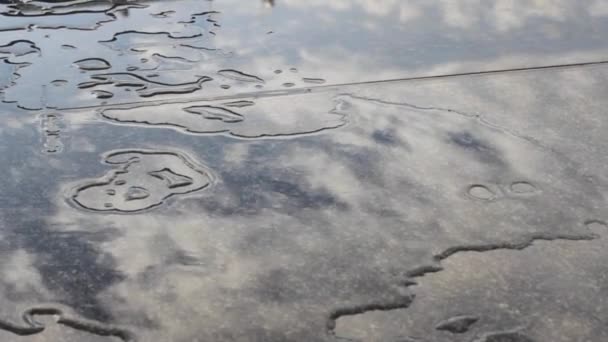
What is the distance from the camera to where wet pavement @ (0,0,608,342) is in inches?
61.7

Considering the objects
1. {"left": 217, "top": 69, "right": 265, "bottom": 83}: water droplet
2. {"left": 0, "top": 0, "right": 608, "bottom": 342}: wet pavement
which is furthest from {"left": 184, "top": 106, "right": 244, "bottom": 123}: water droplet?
{"left": 217, "top": 69, "right": 265, "bottom": 83}: water droplet

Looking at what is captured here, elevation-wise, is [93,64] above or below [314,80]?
above

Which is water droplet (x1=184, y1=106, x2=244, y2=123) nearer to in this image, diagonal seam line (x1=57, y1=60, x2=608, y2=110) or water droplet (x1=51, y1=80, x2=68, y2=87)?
diagonal seam line (x1=57, y1=60, x2=608, y2=110)

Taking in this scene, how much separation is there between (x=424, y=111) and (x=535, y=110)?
0.33 meters

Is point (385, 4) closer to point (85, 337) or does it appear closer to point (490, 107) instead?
point (490, 107)

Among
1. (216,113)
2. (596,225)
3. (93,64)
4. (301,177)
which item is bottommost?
(596,225)

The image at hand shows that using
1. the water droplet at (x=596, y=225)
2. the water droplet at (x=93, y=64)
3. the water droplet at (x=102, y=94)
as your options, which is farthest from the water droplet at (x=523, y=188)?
the water droplet at (x=93, y=64)

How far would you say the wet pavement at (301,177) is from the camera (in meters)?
1.57

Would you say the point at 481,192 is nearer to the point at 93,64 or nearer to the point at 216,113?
the point at 216,113

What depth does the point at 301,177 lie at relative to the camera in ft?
6.72

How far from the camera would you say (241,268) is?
5.54ft

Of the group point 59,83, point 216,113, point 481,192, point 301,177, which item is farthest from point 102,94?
point 481,192

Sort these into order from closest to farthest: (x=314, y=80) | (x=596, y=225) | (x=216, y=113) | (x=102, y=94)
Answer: (x=596, y=225), (x=216, y=113), (x=102, y=94), (x=314, y=80)

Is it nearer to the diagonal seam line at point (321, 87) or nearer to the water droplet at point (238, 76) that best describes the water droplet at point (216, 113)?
the diagonal seam line at point (321, 87)
